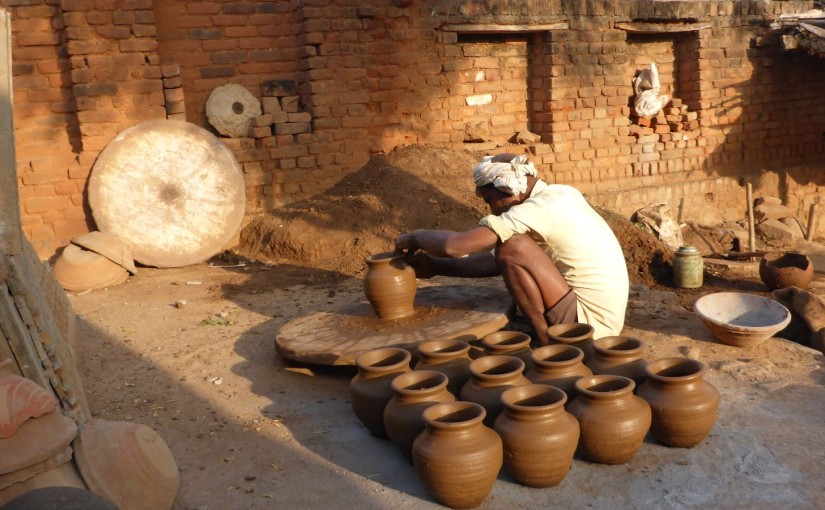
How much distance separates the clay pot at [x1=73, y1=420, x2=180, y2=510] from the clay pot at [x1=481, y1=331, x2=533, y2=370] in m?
1.53

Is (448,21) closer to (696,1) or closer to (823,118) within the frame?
(696,1)

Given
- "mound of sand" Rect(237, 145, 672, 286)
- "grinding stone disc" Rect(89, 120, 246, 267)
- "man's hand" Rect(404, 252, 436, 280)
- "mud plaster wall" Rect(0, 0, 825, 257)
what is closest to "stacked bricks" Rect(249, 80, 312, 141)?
"mud plaster wall" Rect(0, 0, 825, 257)

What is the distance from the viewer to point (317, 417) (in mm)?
3797

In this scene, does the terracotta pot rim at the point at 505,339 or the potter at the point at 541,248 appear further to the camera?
the potter at the point at 541,248

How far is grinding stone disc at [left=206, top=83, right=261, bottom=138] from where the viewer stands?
7.19 m

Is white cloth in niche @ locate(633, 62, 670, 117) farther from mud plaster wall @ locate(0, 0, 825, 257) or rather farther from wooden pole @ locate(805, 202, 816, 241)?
wooden pole @ locate(805, 202, 816, 241)

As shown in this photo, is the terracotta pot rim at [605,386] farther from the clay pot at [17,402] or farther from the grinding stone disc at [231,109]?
the grinding stone disc at [231,109]

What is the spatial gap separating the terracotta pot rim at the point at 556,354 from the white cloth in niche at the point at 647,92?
251 inches

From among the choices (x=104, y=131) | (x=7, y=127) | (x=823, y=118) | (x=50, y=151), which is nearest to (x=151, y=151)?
(x=104, y=131)

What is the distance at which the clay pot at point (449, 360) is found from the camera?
3502 mm

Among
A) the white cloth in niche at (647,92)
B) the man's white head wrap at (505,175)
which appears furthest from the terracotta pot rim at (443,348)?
the white cloth in niche at (647,92)

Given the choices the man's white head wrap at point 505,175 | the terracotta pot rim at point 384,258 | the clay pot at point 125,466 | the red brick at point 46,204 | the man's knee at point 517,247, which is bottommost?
the clay pot at point 125,466

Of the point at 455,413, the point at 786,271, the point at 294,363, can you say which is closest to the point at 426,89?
the point at 786,271

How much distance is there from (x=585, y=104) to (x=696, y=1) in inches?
82.8
